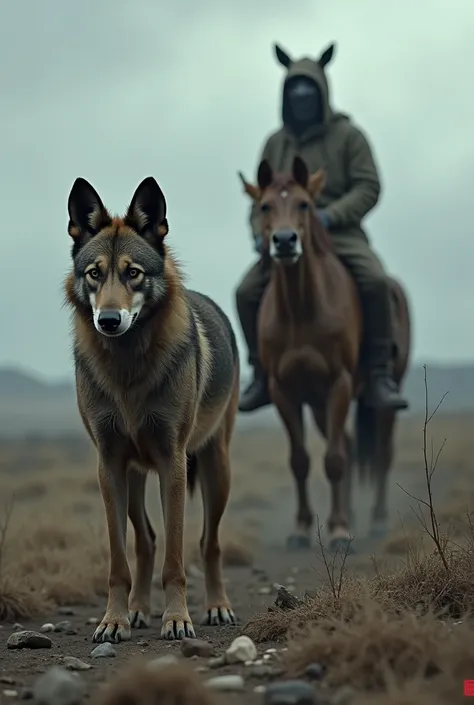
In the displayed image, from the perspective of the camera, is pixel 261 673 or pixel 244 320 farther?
pixel 244 320

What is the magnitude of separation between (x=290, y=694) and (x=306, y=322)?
732 centimetres

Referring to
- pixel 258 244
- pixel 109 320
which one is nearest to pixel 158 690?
pixel 109 320

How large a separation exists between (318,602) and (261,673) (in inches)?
35.7

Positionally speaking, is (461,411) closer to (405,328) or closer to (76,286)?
(405,328)

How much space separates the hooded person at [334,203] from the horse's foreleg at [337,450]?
0.68 m

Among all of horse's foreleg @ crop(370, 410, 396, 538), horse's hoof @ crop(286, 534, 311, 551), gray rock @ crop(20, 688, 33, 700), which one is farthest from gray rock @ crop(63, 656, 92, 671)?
horse's foreleg @ crop(370, 410, 396, 538)

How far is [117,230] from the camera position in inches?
243

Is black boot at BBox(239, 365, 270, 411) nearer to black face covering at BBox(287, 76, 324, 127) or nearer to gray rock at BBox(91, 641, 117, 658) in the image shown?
black face covering at BBox(287, 76, 324, 127)

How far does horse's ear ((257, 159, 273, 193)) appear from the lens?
426 inches

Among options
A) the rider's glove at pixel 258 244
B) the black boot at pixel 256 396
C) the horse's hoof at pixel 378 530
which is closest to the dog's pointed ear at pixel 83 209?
the rider's glove at pixel 258 244

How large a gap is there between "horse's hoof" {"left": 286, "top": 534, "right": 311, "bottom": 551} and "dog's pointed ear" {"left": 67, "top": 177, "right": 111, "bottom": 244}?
20.0 feet

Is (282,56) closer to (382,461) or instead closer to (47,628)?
(382,461)

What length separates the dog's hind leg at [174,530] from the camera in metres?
6.14

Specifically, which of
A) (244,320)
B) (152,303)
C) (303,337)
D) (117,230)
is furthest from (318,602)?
(244,320)
